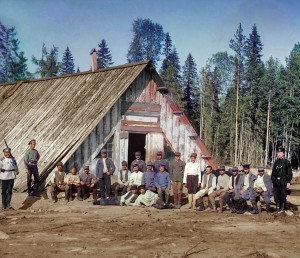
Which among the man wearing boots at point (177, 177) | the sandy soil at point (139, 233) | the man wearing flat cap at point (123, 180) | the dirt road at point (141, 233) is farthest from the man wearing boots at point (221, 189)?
the man wearing flat cap at point (123, 180)

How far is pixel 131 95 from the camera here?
17078 millimetres

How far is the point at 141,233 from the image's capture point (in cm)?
953

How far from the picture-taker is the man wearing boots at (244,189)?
13258 mm

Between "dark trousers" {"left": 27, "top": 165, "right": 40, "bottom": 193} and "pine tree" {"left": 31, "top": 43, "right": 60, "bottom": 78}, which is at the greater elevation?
"pine tree" {"left": 31, "top": 43, "right": 60, "bottom": 78}

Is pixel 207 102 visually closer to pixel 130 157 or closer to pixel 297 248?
pixel 130 157

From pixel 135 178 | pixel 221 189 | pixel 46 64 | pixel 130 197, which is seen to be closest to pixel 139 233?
pixel 130 197

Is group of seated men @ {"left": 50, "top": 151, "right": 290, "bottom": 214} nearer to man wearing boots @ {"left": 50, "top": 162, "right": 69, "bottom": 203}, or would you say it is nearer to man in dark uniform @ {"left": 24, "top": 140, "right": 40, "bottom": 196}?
man wearing boots @ {"left": 50, "top": 162, "right": 69, "bottom": 203}

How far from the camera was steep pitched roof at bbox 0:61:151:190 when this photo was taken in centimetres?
1548

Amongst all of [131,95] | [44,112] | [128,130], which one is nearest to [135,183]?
[128,130]

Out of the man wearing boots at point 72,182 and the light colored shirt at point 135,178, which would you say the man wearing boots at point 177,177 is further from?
the man wearing boots at point 72,182

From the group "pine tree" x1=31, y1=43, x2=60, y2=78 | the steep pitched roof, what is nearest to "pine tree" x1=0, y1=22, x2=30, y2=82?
"pine tree" x1=31, y1=43, x2=60, y2=78

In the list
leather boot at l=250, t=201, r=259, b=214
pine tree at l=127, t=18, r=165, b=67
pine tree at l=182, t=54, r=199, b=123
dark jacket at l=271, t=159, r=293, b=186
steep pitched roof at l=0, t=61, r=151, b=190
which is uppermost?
pine tree at l=127, t=18, r=165, b=67

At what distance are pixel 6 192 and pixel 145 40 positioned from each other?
6427 cm

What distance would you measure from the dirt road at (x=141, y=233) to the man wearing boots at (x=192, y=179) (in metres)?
1.11
